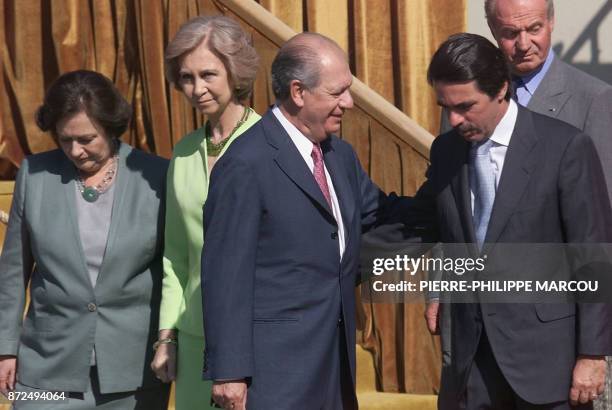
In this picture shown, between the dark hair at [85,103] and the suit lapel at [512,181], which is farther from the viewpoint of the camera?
the dark hair at [85,103]

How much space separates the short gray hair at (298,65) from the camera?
10.8ft

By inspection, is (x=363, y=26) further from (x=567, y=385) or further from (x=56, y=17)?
(x=567, y=385)

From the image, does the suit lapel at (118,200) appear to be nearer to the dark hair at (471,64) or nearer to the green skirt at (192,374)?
the green skirt at (192,374)

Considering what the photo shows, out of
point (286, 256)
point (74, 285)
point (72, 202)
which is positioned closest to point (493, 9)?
point (286, 256)

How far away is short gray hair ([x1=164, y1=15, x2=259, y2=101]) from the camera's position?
3631 mm

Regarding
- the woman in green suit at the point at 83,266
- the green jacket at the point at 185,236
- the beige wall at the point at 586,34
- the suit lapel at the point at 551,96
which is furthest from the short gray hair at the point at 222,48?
the beige wall at the point at 586,34

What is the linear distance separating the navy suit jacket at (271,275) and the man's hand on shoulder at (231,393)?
1.1 inches

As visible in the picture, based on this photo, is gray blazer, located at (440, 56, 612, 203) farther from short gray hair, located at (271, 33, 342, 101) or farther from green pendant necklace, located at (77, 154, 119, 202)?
green pendant necklace, located at (77, 154, 119, 202)

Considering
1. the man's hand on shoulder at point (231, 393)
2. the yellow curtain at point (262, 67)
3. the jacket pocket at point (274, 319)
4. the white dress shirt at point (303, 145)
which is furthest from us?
the yellow curtain at point (262, 67)

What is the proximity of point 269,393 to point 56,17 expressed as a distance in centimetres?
322

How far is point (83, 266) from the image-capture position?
3641mm

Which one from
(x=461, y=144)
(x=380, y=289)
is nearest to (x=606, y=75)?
(x=380, y=289)

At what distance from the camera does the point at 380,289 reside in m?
4.34

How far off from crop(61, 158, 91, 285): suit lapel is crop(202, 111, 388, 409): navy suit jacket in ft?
1.95
